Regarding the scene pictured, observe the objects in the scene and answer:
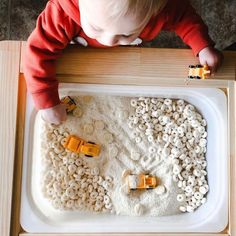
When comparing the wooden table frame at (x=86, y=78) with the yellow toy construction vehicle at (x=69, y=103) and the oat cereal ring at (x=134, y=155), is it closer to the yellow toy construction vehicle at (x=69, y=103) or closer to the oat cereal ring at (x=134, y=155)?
the yellow toy construction vehicle at (x=69, y=103)

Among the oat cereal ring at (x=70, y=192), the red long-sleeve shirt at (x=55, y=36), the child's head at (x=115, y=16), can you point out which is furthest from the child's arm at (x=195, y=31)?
the oat cereal ring at (x=70, y=192)

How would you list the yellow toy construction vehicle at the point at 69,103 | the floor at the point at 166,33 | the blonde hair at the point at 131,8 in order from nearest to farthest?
the blonde hair at the point at 131,8 < the yellow toy construction vehicle at the point at 69,103 < the floor at the point at 166,33

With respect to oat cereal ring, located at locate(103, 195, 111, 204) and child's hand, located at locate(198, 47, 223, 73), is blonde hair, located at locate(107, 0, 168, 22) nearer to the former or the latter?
child's hand, located at locate(198, 47, 223, 73)

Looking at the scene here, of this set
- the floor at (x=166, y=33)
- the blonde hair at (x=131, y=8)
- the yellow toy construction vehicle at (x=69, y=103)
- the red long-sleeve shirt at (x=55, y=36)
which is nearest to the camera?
the blonde hair at (x=131, y=8)

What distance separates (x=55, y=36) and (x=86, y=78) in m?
0.11

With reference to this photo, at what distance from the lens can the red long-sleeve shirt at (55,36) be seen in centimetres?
94

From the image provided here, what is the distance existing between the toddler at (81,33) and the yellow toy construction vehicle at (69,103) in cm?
2

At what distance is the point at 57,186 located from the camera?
105 cm

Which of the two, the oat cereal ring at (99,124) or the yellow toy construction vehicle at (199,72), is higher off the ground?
the yellow toy construction vehicle at (199,72)

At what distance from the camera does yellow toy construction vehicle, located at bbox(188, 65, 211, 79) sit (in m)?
0.99

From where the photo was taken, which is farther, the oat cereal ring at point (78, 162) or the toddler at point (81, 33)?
the oat cereal ring at point (78, 162)

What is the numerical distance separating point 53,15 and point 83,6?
0.15 metres

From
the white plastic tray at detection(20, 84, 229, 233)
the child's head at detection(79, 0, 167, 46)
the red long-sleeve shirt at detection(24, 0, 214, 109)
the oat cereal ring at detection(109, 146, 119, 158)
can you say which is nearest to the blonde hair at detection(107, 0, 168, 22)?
Answer: the child's head at detection(79, 0, 167, 46)

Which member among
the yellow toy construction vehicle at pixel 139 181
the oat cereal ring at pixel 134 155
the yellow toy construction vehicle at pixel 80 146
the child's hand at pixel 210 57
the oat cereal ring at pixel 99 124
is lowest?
the yellow toy construction vehicle at pixel 139 181
